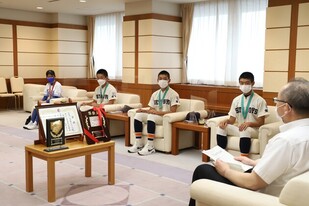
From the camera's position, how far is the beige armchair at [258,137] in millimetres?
4680

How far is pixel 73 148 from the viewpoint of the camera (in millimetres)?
3770

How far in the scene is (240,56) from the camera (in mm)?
7988

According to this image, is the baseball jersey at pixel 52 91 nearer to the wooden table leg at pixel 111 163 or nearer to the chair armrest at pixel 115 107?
the chair armrest at pixel 115 107

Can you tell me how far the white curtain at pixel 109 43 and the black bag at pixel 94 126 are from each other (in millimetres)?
6431

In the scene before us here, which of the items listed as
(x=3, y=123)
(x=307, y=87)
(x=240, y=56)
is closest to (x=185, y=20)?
(x=240, y=56)

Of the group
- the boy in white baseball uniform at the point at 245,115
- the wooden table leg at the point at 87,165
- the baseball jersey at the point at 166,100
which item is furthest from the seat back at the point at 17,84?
the boy in white baseball uniform at the point at 245,115

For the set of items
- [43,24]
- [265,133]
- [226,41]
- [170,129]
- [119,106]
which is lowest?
[170,129]

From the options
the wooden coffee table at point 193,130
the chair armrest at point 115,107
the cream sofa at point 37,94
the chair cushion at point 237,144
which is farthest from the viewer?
the cream sofa at point 37,94

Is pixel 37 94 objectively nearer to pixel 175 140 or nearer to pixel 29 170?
pixel 175 140

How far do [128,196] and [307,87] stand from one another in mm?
2283

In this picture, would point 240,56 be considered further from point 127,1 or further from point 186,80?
point 127,1

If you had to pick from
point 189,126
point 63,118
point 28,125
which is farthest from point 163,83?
point 28,125

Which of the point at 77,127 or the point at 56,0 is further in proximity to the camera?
the point at 56,0

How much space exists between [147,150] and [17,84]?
6217 millimetres
